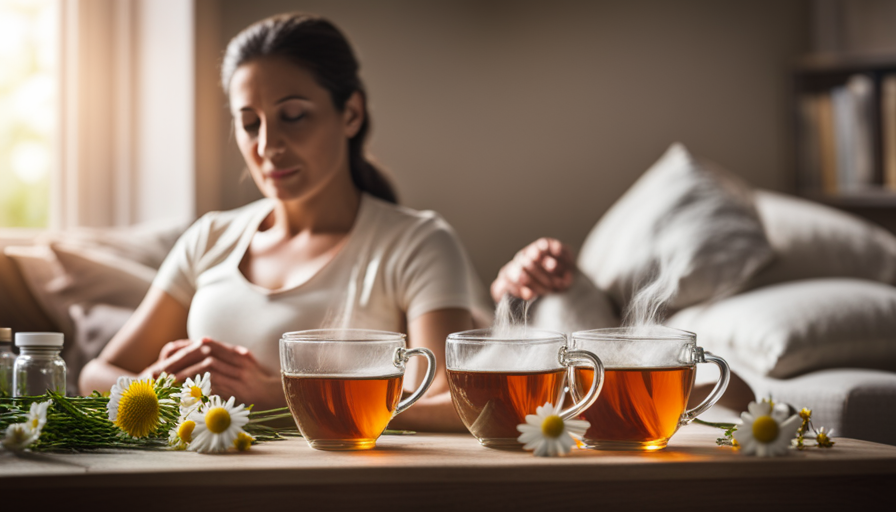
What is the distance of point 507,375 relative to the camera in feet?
2.22

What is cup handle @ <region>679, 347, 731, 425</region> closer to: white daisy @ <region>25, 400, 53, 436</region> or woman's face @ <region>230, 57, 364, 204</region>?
white daisy @ <region>25, 400, 53, 436</region>

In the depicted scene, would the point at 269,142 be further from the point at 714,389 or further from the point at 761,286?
the point at 761,286

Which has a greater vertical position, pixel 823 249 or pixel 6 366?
pixel 823 249

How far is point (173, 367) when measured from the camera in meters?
1.01

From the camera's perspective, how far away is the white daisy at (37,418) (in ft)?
2.14

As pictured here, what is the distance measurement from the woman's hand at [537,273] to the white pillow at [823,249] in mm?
576

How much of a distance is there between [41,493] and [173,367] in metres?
0.46

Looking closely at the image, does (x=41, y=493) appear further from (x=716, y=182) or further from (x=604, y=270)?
(x=716, y=182)

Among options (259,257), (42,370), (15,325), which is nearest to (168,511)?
(42,370)

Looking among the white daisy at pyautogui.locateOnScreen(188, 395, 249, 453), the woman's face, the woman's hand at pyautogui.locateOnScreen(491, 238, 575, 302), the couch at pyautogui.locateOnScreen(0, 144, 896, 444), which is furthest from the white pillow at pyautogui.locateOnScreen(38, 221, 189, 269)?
the white daisy at pyautogui.locateOnScreen(188, 395, 249, 453)

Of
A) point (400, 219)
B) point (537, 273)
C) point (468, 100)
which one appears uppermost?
point (468, 100)

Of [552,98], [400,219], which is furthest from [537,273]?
[552,98]

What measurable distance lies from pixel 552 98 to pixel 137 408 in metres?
2.18

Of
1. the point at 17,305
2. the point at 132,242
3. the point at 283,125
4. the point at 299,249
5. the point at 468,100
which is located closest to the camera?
the point at 283,125
